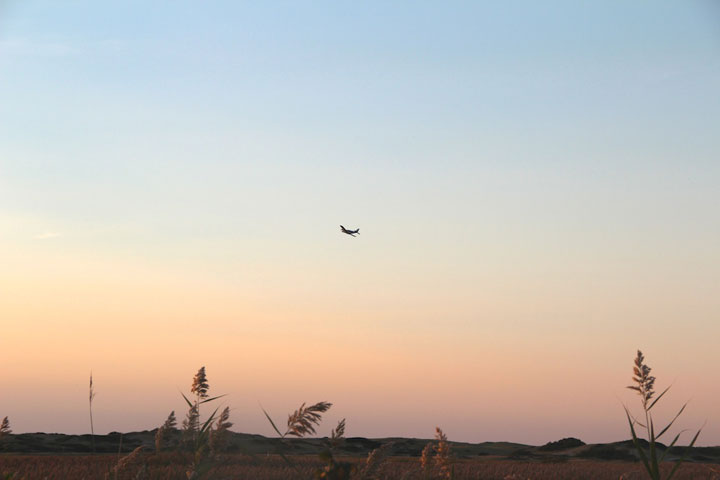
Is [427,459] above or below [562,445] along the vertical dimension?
below

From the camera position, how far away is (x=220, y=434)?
5.22 metres

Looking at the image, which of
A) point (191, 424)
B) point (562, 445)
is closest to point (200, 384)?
point (191, 424)

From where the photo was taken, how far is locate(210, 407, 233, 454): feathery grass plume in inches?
203

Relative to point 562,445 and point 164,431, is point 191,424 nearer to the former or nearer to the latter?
point 164,431

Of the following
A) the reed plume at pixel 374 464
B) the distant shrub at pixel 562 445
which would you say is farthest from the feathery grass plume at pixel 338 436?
the distant shrub at pixel 562 445

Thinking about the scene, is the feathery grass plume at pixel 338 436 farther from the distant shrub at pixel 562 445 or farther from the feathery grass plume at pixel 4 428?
the distant shrub at pixel 562 445

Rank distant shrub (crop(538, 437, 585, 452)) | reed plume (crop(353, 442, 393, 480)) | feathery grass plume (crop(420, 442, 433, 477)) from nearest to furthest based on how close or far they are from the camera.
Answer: reed plume (crop(353, 442, 393, 480)) → feathery grass plume (crop(420, 442, 433, 477)) → distant shrub (crop(538, 437, 585, 452))

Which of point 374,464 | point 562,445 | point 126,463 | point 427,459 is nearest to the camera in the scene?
point 374,464

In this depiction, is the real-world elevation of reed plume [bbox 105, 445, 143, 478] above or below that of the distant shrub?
below

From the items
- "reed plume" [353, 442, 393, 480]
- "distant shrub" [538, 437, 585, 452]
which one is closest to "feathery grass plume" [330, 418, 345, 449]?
"reed plume" [353, 442, 393, 480]

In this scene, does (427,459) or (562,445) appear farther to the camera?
(562,445)

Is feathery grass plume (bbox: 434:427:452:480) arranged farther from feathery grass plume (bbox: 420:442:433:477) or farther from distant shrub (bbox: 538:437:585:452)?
distant shrub (bbox: 538:437:585:452)

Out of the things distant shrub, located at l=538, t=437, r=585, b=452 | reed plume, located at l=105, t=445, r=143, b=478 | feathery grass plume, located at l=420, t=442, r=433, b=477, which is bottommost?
reed plume, located at l=105, t=445, r=143, b=478

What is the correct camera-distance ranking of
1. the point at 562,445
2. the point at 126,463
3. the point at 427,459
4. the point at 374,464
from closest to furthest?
the point at 374,464 < the point at 427,459 < the point at 126,463 < the point at 562,445
